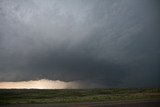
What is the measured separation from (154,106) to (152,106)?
9.5 inches

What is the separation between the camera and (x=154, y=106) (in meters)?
31.7

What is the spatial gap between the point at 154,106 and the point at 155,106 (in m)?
0.12

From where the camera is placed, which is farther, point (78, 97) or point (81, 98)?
point (78, 97)

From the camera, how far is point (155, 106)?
3166cm

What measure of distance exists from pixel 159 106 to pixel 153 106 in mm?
845

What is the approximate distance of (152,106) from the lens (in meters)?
31.8

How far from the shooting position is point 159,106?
31.2m

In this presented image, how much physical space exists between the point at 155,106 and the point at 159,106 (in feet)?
2.01

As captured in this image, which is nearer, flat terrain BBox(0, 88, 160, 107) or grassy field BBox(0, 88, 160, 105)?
flat terrain BBox(0, 88, 160, 107)

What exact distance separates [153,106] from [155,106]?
248 millimetres

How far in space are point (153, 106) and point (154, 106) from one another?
124 millimetres

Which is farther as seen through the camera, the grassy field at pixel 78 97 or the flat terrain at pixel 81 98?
the grassy field at pixel 78 97

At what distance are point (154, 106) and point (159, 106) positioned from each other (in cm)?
73
